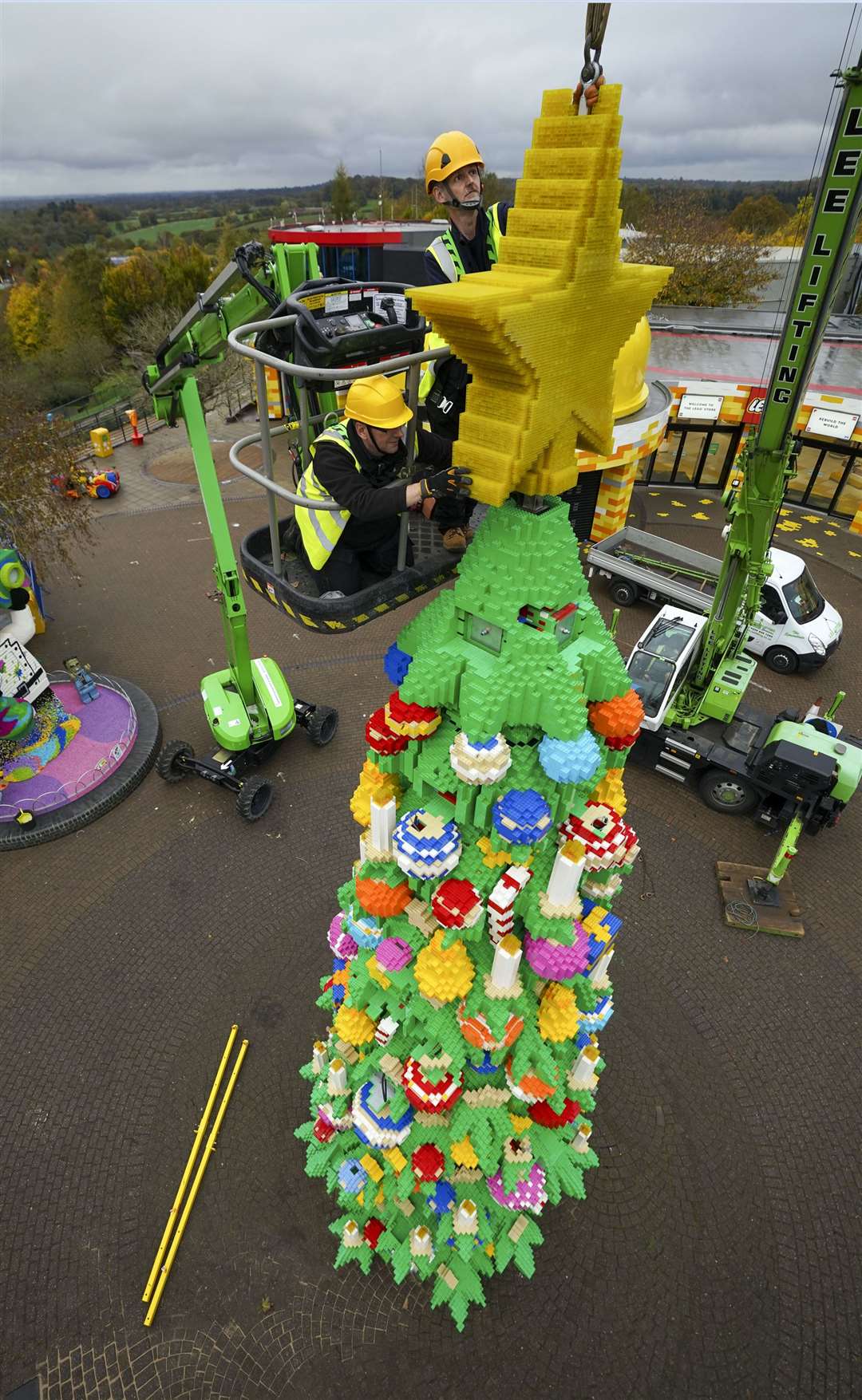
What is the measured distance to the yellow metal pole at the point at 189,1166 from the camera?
300 inches

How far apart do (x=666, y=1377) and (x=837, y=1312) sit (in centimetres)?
208

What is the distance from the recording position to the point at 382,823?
503cm

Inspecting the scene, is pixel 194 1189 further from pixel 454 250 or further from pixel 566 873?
pixel 454 250

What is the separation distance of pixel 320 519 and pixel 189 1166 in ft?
26.3

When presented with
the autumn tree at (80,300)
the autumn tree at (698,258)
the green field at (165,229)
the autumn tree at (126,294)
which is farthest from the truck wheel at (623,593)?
the green field at (165,229)

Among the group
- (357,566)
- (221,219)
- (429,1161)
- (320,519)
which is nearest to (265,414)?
(320,519)

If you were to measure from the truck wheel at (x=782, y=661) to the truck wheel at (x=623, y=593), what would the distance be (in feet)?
12.3

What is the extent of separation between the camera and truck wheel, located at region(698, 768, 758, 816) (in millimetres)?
12984

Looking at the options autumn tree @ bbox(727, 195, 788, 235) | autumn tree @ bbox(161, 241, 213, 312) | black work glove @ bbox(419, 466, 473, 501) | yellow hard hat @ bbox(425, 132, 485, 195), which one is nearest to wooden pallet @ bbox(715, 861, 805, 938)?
black work glove @ bbox(419, 466, 473, 501)

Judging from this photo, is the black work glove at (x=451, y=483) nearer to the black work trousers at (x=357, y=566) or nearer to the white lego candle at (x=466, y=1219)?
the black work trousers at (x=357, y=566)

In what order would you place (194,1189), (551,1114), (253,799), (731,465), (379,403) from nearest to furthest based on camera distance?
(379,403)
(551,1114)
(194,1189)
(253,799)
(731,465)

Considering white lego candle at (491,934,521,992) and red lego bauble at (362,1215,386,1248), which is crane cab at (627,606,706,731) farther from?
red lego bauble at (362,1215,386,1248)

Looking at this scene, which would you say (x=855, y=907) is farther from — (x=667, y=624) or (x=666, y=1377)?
(x=666, y=1377)

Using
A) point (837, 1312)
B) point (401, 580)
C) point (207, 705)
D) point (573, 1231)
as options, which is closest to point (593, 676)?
point (401, 580)
